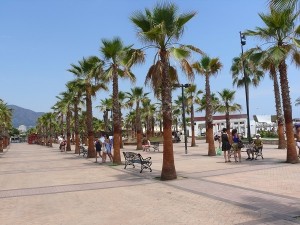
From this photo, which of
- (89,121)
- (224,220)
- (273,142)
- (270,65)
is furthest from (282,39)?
(273,142)

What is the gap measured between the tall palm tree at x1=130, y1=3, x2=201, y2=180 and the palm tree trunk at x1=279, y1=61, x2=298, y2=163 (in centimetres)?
565

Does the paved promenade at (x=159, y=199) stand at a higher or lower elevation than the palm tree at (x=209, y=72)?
lower

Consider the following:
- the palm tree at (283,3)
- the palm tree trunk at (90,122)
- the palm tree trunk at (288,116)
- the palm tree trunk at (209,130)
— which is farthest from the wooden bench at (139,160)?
the palm tree at (283,3)

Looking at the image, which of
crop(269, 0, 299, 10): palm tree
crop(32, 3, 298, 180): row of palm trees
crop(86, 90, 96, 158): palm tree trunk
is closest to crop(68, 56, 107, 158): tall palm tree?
crop(86, 90, 96, 158): palm tree trunk

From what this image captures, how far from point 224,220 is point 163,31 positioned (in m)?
7.72

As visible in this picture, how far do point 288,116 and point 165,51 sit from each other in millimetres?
6886

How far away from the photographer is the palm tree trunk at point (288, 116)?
55.1 ft

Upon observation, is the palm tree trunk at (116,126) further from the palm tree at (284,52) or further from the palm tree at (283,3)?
the palm tree at (283,3)

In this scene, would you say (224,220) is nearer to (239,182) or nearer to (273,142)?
(239,182)

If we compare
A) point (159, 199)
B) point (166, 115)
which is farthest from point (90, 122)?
point (159, 199)

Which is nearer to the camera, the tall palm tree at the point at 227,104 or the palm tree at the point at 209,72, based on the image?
the palm tree at the point at 209,72

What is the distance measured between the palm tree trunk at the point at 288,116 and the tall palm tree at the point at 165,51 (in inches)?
222

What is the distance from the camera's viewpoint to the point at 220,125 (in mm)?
83812

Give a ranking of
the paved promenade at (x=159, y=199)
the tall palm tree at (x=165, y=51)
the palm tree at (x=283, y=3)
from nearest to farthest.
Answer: the palm tree at (x=283, y=3)
the paved promenade at (x=159, y=199)
the tall palm tree at (x=165, y=51)
